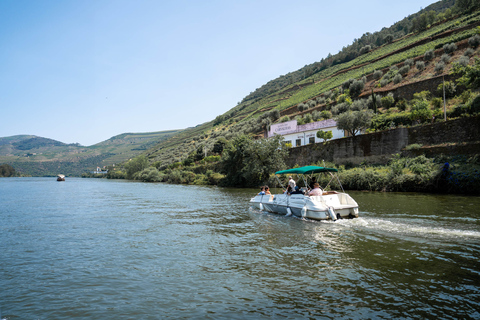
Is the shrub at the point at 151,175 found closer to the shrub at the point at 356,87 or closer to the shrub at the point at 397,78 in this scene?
the shrub at the point at 356,87

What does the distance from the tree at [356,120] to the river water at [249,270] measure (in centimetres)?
3143

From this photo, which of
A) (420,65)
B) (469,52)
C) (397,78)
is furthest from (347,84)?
(469,52)

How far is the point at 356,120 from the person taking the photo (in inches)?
1811

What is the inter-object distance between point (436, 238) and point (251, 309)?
903 cm

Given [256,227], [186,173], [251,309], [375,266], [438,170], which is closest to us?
[251,309]

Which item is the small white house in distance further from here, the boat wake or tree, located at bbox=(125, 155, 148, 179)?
tree, located at bbox=(125, 155, 148, 179)

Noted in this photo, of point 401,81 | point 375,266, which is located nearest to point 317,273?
point 375,266

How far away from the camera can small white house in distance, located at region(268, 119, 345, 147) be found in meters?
54.5

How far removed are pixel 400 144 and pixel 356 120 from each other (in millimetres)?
10955

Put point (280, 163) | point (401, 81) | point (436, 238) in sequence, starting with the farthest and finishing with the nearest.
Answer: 1. point (401, 81)
2. point (280, 163)
3. point (436, 238)

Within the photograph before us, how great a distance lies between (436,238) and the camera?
11742 millimetres

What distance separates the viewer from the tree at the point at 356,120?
45.6m

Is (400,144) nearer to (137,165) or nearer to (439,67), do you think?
(439,67)

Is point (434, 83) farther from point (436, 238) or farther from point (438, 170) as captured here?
point (436, 238)
